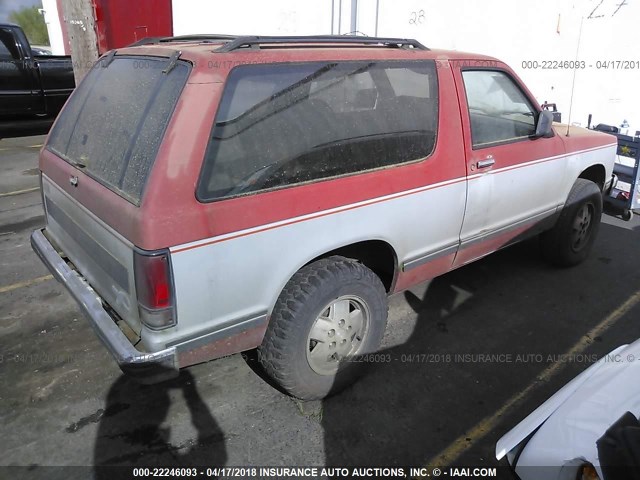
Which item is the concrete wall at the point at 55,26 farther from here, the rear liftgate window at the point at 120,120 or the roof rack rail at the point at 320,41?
the roof rack rail at the point at 320,41

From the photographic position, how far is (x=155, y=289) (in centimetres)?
207

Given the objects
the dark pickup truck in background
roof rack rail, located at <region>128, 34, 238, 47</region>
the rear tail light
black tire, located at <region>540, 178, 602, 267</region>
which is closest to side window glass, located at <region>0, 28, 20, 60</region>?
the dark pickup truck in background

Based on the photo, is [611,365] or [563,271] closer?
[611,365]

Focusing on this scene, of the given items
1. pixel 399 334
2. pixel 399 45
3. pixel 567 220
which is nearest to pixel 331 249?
pixel 399 334

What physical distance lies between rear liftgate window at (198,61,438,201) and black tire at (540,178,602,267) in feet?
6.47

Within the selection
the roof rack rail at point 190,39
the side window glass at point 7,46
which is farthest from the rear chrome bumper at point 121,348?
the side window glass at point 7,46

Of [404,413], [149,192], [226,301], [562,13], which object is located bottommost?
[404,413]

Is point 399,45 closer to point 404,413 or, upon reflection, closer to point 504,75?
point 504,75

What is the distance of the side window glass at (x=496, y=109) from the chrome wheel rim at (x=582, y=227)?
3.74 ft

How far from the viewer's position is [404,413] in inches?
111

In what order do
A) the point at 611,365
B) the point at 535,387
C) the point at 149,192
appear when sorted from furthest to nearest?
the point at 535,387
the point at 611,365
the point at 149,192

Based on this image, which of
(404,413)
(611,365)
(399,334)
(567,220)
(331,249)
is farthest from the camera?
(567,220)

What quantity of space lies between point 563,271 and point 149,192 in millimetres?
3906

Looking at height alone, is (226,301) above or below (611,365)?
above
